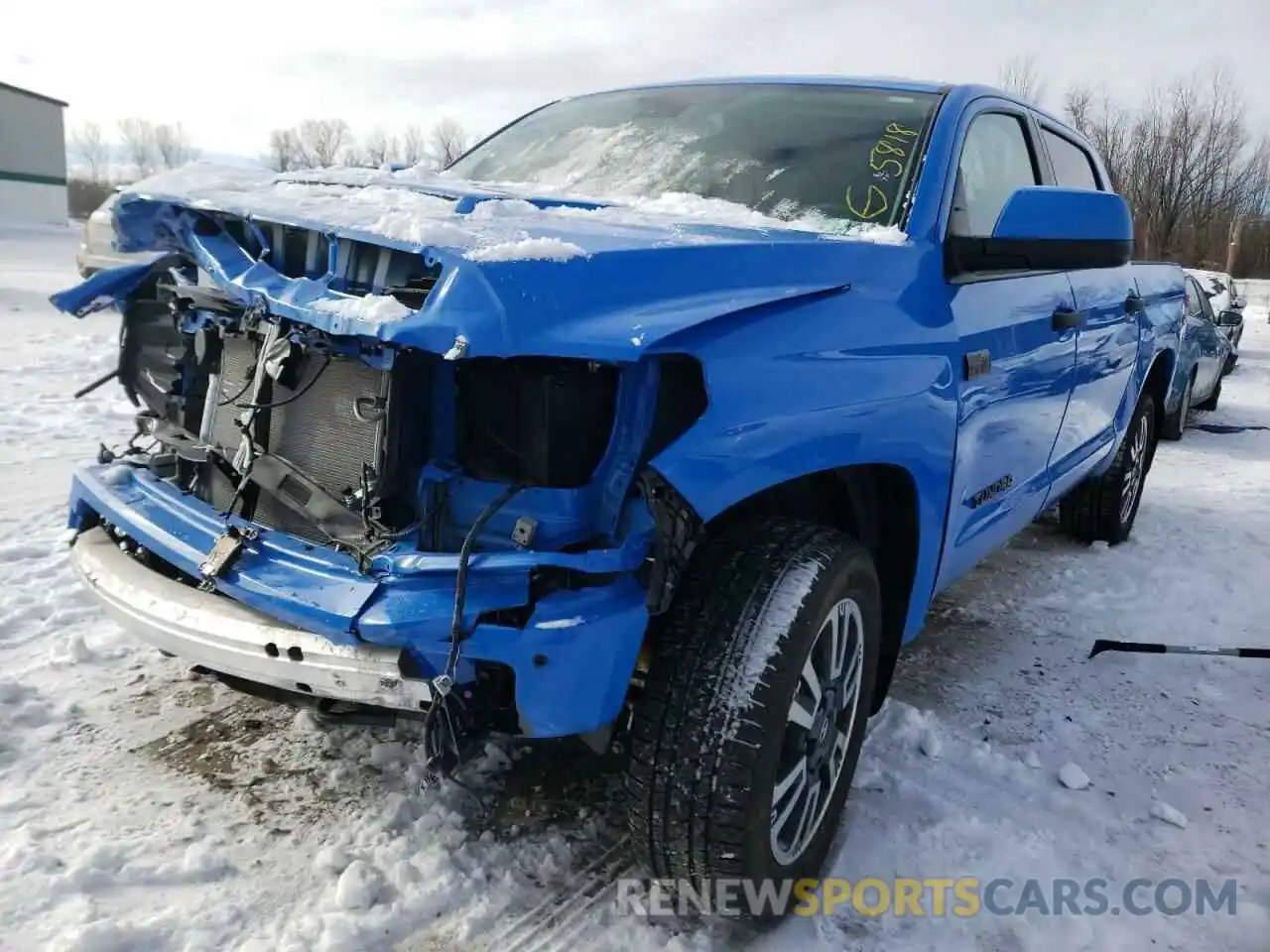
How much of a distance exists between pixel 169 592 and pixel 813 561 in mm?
1371

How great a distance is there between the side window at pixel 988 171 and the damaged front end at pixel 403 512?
54.2 inches

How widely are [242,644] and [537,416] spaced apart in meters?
0.74

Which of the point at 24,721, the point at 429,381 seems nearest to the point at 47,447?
the point at 24,721

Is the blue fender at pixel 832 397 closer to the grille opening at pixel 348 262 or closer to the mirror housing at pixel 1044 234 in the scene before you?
the mirror housing at pixel 1044 234

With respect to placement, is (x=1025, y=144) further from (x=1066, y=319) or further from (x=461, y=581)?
(x=461, y=581)

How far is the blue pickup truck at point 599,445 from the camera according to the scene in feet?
5.83

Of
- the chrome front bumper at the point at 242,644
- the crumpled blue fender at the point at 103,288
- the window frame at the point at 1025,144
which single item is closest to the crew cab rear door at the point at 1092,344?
the window frame at the point at 1025,144

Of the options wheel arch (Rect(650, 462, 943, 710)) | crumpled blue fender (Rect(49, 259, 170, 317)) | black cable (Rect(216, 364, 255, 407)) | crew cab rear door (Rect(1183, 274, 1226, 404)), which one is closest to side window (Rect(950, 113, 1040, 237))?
wheel arch (Rect(650, 462, 943, 710))

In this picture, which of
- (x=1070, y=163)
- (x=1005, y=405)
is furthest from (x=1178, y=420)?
(x=1005, y=405)

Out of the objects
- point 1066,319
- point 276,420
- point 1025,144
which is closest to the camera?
point 276,420

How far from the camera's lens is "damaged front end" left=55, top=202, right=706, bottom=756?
1759 millimetres

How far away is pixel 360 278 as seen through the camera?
198cm

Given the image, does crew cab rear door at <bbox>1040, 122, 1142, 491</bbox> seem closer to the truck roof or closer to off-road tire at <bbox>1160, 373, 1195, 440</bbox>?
the truck roof

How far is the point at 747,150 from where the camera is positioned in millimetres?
2990
